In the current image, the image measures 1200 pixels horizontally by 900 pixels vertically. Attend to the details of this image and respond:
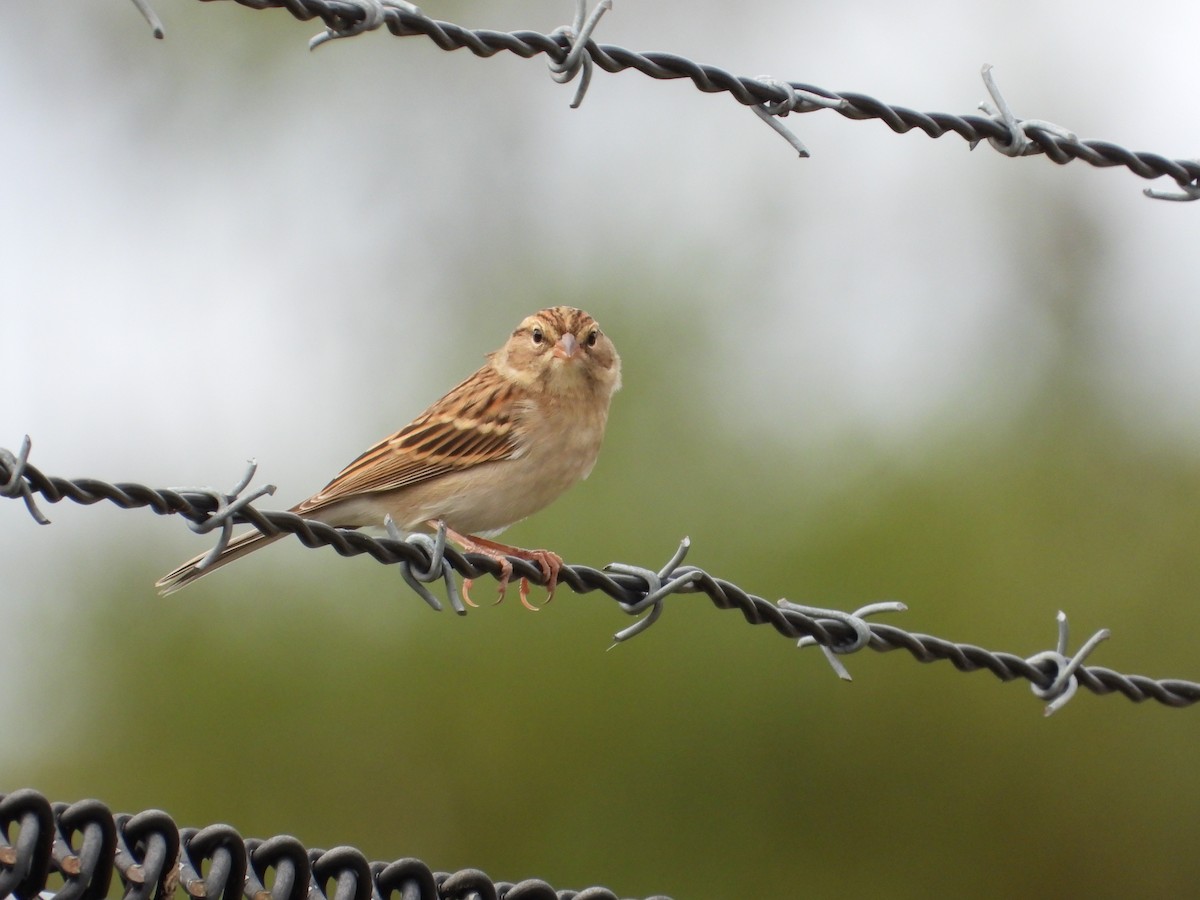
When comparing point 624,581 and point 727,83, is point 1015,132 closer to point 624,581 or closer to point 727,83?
point 727,83

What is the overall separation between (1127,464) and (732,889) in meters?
4.89

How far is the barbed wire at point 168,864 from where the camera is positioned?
8.21 feet

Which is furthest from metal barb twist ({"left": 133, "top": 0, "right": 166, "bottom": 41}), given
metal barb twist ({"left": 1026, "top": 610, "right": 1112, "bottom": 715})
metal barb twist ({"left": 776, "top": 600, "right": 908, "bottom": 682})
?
metal barb twist ({"left": 1026, "top": 610, "right": 1112, "bottom": 715})

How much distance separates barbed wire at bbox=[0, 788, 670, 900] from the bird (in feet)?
8.74

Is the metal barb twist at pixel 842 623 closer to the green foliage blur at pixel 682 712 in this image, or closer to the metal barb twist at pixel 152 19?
the metal barb twist at pixel 152 19

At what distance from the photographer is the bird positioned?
5805 mm

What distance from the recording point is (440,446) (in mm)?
5961

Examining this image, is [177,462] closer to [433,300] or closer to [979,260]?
[433,300]

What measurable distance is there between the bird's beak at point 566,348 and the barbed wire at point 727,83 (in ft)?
7.64

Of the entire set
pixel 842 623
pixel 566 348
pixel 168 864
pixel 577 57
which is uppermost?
pixel 577 57

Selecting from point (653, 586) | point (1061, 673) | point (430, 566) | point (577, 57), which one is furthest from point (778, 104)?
point (1061, 673)

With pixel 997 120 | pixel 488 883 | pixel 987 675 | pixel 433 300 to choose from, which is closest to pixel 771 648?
pixel 987 675

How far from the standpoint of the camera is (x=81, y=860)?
2.55 meters

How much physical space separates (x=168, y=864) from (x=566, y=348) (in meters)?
3.68
